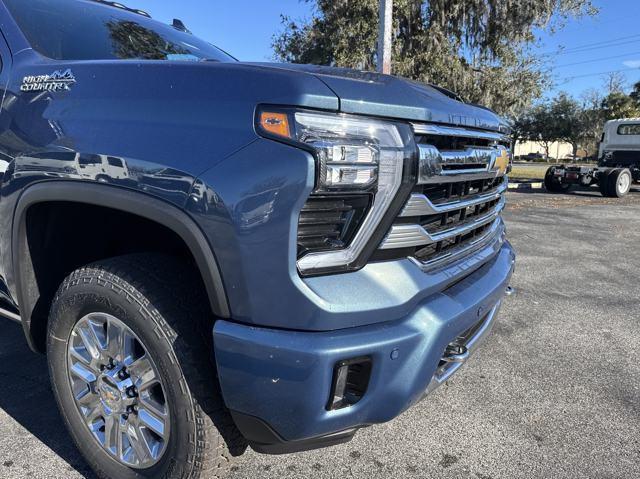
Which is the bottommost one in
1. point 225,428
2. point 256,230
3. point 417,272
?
point 225,428

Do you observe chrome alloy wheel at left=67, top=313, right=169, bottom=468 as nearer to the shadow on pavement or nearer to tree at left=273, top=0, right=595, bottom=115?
the shadow on pavement

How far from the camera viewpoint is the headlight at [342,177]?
5.19 feet

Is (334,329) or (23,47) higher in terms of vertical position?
(23,47)

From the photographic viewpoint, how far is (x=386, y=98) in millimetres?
1725

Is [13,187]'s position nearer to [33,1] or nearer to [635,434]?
[33,1]

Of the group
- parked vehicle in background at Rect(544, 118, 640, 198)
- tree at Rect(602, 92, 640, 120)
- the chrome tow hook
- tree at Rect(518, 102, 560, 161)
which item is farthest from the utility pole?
tree at Rect(518, 102, 560, 161)

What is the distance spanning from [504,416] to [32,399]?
258cm

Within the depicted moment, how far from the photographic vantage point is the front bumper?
1.59 m

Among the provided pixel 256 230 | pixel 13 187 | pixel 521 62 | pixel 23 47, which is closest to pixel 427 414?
pixel 256 230

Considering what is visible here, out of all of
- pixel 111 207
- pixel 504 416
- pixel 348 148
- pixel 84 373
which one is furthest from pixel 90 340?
pixel 504 416

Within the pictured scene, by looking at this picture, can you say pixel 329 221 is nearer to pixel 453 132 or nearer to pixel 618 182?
pixel 453 132

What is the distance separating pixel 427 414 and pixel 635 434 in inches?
40.3

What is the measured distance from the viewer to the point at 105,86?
1947 millimetres

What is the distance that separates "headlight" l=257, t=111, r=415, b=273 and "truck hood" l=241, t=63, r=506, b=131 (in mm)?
46
